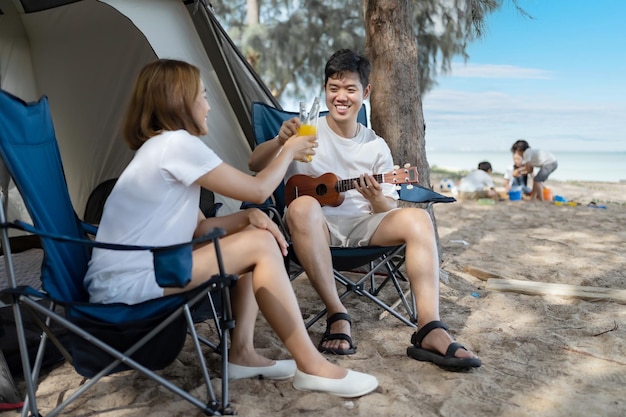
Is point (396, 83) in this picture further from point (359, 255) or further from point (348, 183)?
point (359, 255)

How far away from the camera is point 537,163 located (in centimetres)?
767

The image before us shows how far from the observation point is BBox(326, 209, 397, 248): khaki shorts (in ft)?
7.92

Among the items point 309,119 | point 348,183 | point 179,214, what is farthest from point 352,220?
point 179,214

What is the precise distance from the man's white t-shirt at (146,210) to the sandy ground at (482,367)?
1.27 feet

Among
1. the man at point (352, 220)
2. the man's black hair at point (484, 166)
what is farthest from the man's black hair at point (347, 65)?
the man's black hair at point (484, 166)

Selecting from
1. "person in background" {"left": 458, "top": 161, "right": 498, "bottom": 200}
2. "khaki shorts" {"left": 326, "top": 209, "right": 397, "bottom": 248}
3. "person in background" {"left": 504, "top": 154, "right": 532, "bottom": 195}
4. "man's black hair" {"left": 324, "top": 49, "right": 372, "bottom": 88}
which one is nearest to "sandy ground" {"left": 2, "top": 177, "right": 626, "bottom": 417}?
"khaki shorts" {"left": 326, "top": 209, "right": 397, "bottom": 248}

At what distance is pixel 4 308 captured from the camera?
6.77ft

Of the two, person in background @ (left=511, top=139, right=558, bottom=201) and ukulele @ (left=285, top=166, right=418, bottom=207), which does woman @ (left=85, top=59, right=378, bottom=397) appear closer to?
ukulele @ (left=285, top=166, right=418, bottom=207)

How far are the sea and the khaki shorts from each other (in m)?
21.2

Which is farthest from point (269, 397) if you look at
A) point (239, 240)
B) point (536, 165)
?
point (536, 165)

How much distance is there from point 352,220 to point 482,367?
74cm

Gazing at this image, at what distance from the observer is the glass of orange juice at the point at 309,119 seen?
2.14 meters

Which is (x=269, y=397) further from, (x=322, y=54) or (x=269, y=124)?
(x=322, y=54)

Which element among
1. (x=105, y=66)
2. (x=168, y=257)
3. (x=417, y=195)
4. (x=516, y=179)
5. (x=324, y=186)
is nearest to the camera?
(x=168, y=257)
